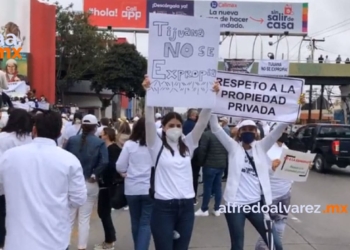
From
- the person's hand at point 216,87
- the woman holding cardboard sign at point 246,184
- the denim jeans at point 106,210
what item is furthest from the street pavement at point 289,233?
the person's hand at point 216,87

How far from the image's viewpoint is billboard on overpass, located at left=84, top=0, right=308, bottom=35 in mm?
45188

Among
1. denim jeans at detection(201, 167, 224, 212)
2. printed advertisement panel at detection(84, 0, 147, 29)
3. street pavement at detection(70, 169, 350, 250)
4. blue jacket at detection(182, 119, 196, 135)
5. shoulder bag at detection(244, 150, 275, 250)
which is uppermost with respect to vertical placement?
printed advertisement panel at detection(84, 0, 147, 29)

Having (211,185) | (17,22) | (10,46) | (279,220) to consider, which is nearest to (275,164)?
(279,220)

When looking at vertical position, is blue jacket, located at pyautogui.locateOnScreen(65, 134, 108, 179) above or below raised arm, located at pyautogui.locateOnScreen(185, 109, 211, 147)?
below

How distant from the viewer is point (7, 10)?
25.5 metres

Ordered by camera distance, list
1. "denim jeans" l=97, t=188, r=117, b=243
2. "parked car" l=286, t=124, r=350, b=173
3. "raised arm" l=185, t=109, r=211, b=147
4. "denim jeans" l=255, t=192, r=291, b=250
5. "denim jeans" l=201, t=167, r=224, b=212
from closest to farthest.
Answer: "raised arm" l=185, t=109, r=211, b=147
"denim jeans" l=255, t=192, r=291, b=250
"denim jeans" l=97, t=188, r=117, b=243
"denim jeans" l=201, t=167, r=224, b=212
"parked car" l=286, t=124, r=350, b=173

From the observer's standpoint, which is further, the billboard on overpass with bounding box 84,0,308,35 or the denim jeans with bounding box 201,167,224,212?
the billboard on overpass with bounding box 84,0,308,35

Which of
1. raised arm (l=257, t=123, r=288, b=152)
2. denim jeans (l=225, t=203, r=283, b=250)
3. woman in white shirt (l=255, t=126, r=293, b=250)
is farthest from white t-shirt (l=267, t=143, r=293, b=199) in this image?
denim jeans (l=225, t=203, r=283, b=250)

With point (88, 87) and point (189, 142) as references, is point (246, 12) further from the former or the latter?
point (189, 142)

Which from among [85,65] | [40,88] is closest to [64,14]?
[85,65]

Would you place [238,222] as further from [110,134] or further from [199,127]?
[110,134]

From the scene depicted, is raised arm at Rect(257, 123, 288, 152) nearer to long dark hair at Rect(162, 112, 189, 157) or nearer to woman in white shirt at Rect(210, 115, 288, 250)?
woman in white shirt at Rect(210, 115, 288, 250)

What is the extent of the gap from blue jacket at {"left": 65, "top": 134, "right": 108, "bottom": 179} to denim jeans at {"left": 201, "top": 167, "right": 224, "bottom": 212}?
338cm

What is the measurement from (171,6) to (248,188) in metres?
41.8
